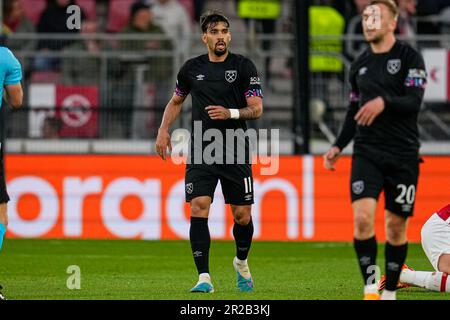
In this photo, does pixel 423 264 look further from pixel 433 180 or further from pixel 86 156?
pixel 86 156

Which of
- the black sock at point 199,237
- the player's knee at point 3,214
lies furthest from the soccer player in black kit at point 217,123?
the player's knee at point 3,214

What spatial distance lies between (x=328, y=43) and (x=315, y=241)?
3.10 meters

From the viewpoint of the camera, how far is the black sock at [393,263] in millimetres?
8883

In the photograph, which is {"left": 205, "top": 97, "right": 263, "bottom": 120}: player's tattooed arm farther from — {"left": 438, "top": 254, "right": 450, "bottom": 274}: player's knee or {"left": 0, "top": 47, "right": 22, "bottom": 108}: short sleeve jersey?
{"left": 438, "top": 254, "right": 450, "bottom": 274}: player's knee

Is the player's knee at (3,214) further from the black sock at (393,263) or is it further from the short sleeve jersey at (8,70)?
the black sock at (393,263)

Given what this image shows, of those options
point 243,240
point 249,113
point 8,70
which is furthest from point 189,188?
point 8,70

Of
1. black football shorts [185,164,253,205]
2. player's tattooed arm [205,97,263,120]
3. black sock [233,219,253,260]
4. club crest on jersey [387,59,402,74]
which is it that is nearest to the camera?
club crest on jersey [387,59,402,74]

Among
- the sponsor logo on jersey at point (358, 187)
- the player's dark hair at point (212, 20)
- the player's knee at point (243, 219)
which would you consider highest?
the player's dark hair at point (212, 20)

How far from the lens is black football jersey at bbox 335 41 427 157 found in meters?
8.80

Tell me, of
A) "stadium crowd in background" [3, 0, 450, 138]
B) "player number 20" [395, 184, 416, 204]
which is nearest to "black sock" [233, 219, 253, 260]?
"player number 20" [395, 184, 416, 204]

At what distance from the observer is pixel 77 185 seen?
1794 centimetres

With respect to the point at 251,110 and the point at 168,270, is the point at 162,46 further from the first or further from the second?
the point at 251,110

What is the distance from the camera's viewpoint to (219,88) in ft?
35.1

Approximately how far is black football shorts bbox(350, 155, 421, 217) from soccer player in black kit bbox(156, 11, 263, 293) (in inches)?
74.0
